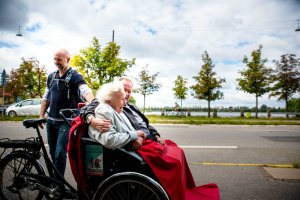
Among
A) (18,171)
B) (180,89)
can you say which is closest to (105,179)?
(18,171)

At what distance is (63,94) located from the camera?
10.5ft

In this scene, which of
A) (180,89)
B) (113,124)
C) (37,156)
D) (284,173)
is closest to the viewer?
(113,124)

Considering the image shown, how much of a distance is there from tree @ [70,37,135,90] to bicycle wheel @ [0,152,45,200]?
73.0 feet

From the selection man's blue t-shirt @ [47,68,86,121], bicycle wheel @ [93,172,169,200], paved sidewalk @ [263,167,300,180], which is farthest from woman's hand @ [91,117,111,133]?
paved sidewalk @ [263,167,300,180]

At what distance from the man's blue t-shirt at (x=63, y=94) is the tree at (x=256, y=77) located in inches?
1008

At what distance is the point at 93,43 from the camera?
85.9 feet

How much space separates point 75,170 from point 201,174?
281 cm

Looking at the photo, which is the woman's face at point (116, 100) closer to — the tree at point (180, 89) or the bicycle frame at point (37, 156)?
the bicycle frame at point (37, 156)

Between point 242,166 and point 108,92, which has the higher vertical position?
point 108,92

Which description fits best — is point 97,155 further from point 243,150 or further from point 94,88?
point 94,88

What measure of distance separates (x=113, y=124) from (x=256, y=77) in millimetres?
26486

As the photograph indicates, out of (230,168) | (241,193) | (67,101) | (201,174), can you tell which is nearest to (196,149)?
(230,168)

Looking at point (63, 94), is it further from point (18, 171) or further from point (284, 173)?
point (284, 173)

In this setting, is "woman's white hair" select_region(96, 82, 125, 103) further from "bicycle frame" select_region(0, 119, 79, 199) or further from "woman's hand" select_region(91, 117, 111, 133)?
"bicycle frame" select_region(0, 119, 79, 199)
